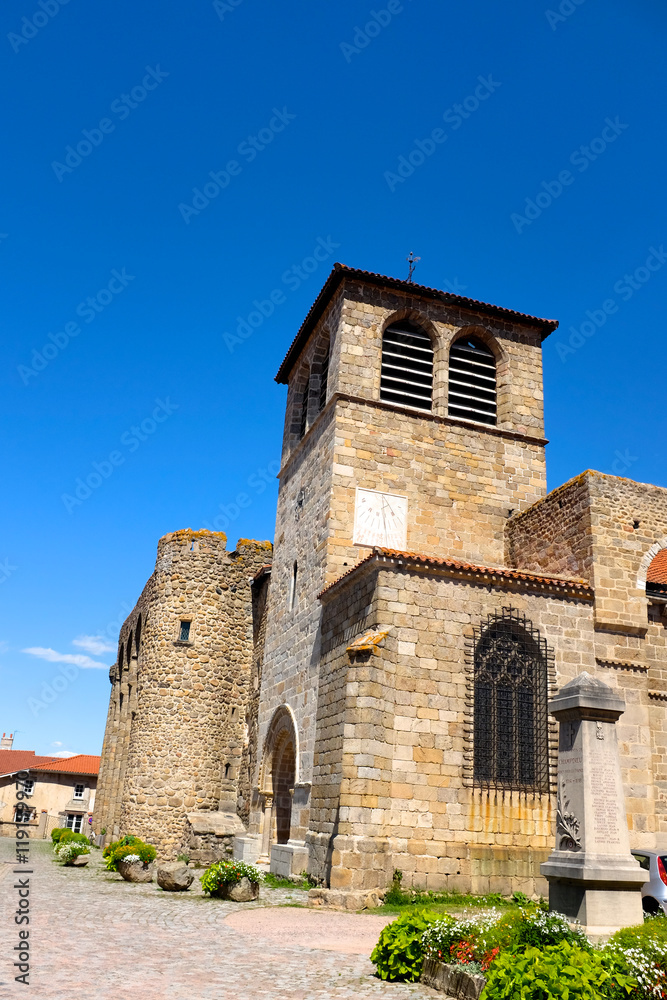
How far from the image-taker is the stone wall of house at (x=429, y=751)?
11.5 m

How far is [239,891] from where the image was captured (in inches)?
432

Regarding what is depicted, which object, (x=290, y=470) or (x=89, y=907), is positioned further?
(x=290, y=470)

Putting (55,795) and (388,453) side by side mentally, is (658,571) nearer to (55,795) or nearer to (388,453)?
(388,453)

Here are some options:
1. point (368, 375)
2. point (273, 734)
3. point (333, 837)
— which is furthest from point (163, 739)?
point (368, 375)

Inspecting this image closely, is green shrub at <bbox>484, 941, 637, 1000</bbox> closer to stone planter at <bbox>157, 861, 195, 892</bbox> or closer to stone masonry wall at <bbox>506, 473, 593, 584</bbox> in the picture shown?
stone planter at <bbox>157, 861, 195, 892</bbox>

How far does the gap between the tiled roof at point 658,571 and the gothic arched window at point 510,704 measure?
337 centimetres

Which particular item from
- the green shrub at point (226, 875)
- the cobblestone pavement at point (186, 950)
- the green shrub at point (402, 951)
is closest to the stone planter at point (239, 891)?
the green shrub at point (226, 875)

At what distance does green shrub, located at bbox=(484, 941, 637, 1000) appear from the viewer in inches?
191

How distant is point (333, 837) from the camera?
11.6 metres

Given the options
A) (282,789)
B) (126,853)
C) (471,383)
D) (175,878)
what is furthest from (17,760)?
(471,383)

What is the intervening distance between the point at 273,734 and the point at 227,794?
13.2 ft

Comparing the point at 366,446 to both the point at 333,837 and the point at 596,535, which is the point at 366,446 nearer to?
the point at 596,535

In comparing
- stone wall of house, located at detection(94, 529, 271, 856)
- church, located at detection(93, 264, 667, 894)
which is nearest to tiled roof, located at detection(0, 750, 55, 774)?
church, located at detection(93, 264, 667, 894)

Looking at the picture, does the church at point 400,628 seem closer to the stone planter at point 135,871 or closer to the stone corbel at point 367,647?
the stone corbel at point 367,647
